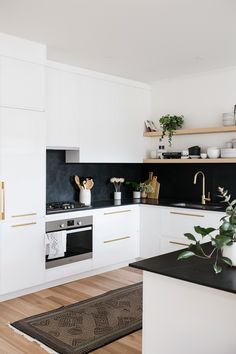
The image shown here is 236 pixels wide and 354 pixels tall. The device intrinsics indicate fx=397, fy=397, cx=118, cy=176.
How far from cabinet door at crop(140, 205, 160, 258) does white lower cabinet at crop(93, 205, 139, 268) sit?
8 centimetres

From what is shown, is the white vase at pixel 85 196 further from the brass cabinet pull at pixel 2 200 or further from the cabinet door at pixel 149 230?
the brass cabinet pull at pixel 2 200

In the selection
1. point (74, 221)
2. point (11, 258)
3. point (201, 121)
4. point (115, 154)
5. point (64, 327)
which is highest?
point (201, 121)

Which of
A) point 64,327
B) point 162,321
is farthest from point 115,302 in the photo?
point 162,321

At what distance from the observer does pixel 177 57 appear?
14.7 ft

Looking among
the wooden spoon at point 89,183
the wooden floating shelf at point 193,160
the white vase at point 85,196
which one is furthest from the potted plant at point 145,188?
the white vase at point 85,196

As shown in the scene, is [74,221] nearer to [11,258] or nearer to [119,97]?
[11,258]

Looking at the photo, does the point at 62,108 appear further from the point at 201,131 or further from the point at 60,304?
the point at 60,304

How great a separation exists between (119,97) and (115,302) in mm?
2741

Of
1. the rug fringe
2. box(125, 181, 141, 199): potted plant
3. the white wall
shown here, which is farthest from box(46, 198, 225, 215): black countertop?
the rug fringe

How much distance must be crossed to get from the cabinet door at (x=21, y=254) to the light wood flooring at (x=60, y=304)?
0.18m

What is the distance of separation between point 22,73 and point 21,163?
91cm

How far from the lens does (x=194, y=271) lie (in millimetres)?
2170

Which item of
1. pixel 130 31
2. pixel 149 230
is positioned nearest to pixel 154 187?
pixel 149 230

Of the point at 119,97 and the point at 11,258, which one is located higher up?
the point at 119,97
